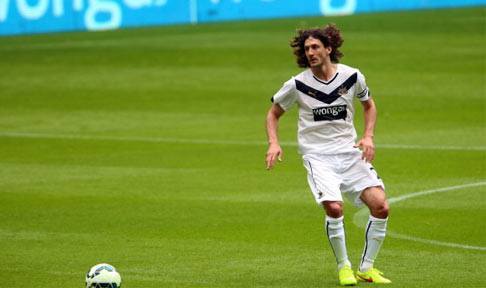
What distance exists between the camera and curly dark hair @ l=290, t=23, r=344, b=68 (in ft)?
36.8

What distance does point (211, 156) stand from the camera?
61.2 feet

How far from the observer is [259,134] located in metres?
20.9

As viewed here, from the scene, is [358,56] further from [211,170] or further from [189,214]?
[189,214]

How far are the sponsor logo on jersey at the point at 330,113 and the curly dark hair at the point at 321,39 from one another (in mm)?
416

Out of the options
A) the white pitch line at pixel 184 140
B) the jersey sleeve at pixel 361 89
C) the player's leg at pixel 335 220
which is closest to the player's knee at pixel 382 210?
the player's leg at pixel 335 220

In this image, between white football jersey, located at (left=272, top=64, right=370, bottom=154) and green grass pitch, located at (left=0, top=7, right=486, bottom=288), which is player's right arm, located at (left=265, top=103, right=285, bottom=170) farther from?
green grass pitch, located at (left=0, top=7, right=486, bottom=288)

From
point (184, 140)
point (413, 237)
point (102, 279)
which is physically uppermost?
point (184, 140)

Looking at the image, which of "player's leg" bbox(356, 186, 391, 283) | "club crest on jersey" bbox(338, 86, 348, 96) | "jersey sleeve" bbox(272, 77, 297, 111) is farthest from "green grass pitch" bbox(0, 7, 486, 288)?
"club crest on jersey" bbox(338, 86, 348, 96)

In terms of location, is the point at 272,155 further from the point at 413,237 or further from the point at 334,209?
the point at 413,237

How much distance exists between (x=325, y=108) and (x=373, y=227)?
3.59ft

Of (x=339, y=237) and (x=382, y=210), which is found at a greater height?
(x=382, y=210)

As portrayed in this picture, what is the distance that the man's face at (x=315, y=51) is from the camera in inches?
440

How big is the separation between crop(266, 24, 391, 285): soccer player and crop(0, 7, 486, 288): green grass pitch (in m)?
0.50

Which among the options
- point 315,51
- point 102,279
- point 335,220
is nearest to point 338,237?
point 335,220
